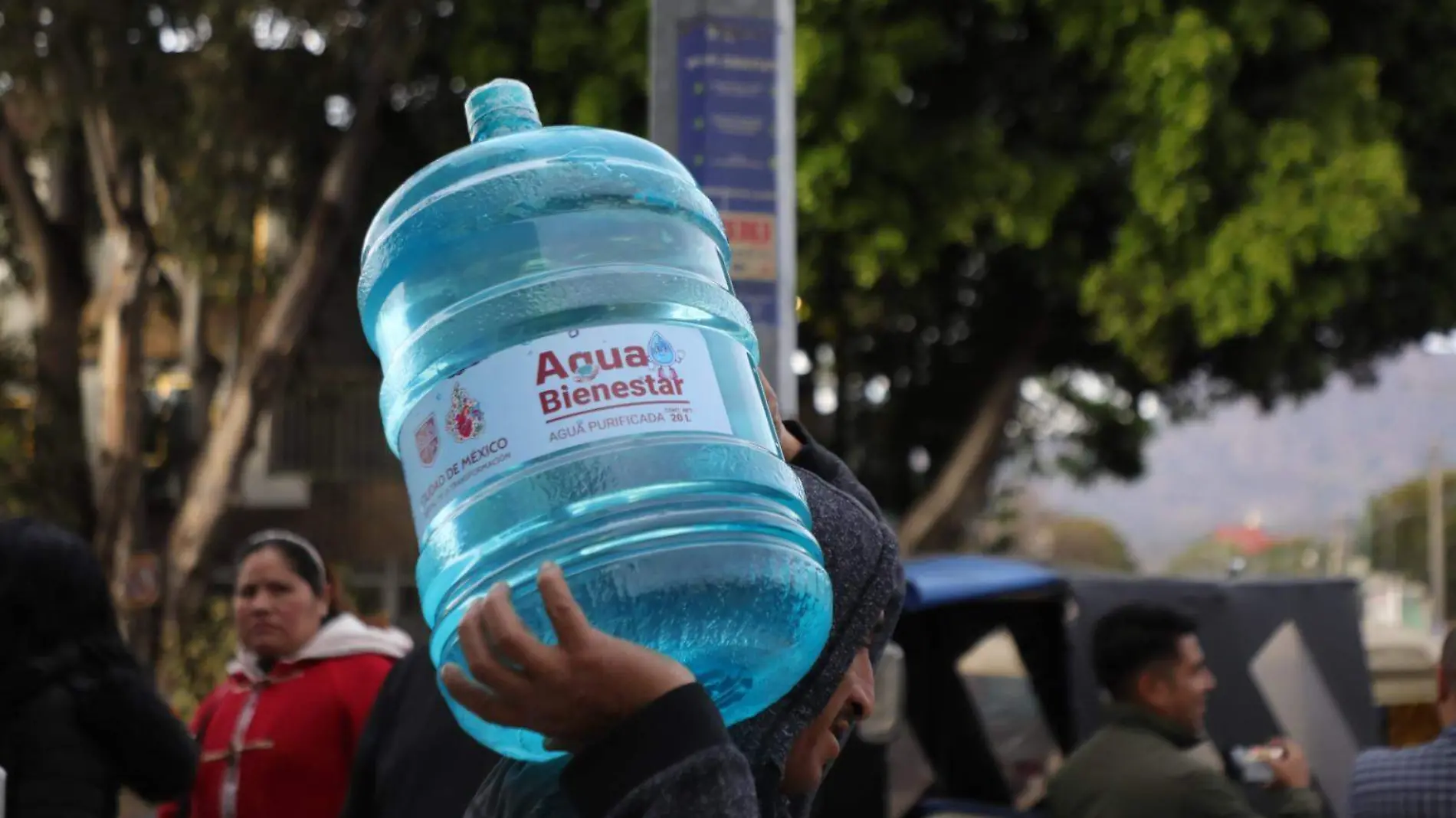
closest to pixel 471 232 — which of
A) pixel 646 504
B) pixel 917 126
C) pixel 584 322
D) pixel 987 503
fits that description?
pixel 584 322

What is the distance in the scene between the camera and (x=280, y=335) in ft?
46.4

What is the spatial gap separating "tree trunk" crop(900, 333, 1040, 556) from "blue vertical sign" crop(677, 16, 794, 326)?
11198 mm

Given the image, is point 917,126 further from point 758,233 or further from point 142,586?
point 758,233

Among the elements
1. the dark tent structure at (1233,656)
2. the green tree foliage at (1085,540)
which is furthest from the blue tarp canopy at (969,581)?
the green tree foliage at (1085,540)

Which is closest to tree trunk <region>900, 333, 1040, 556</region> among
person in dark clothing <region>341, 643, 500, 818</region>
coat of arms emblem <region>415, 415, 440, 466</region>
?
person in dark clothing <region>341, 643, 500, 818</region>

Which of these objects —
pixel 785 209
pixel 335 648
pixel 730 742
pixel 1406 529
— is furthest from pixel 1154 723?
pixel 1406 529

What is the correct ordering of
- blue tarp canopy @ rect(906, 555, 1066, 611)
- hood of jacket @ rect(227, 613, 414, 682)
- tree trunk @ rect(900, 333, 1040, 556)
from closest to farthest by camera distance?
1. hood of jacket @ rect(227, 613, 414, 682)
2. blue tarp canopy @ rect(906, 555, 1066, 611)
3. tree trunk @ rect(900, 333, 1040, 556)

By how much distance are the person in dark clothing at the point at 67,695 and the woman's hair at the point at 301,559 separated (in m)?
1.09

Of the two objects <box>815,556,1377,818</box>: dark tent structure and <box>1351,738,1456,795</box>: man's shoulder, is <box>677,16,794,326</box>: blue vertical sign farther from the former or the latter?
<box>815,556,1377,818</box>: dark tent structure

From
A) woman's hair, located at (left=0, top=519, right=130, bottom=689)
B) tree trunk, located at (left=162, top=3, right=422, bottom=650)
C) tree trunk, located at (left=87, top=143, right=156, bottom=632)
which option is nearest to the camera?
woman's hair, located at (left=0, top=519, right=130, bottom=689)

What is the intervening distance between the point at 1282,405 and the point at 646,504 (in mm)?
17820

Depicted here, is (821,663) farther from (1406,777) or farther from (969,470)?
(969,470)

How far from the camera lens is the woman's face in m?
4.80

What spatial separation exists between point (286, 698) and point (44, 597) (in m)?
1.14
